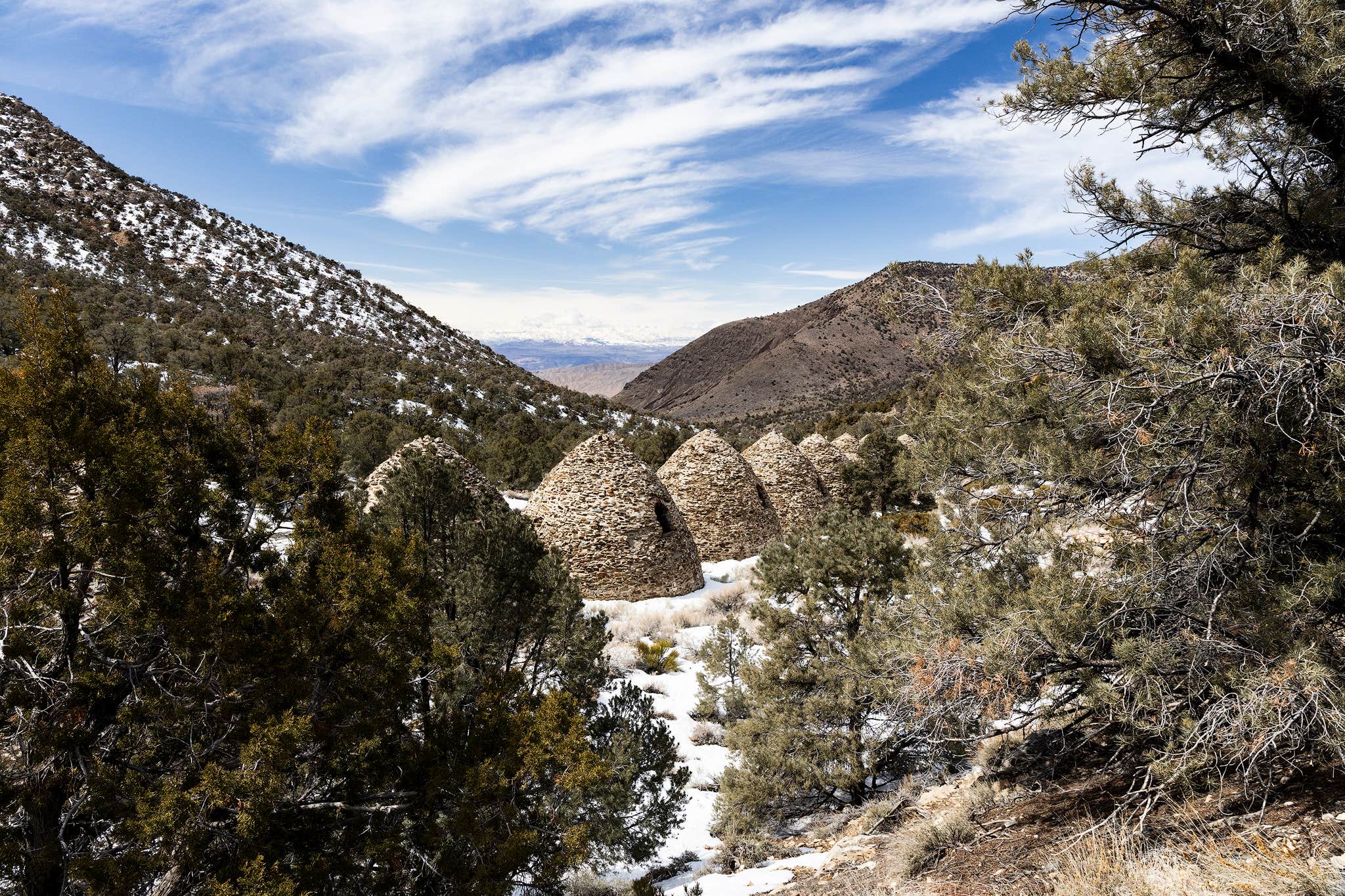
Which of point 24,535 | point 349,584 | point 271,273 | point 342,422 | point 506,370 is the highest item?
point 271,273

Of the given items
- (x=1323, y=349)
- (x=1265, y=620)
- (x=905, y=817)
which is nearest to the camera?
(x=1323, y=349)

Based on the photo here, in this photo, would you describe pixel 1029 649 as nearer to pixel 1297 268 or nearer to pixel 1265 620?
pixel 1265 620

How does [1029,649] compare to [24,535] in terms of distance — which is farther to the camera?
[1029,649]

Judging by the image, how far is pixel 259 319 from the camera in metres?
37.0

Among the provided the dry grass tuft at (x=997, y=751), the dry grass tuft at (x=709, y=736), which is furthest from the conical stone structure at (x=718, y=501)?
the dry grass tuft at (x=997, y=751)

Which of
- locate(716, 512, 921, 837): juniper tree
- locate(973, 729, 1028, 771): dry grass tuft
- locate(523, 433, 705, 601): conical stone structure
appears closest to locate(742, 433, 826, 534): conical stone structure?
locate(523, 433, 705, 601): conical stone structure

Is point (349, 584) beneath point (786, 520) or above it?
above

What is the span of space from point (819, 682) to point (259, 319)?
132ft

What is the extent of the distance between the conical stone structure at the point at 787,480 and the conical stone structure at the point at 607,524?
4852 mm

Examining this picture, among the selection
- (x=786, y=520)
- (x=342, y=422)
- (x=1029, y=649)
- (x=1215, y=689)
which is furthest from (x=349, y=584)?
(x=342, y=422)

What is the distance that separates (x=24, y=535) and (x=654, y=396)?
114 m

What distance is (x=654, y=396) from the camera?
381 ft

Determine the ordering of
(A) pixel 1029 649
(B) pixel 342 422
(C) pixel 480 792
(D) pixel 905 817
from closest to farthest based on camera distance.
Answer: (C) pixel 480 792 → (A) pixel 1029 649 → (D) pixel 905 817 → (B) pixel 342 422

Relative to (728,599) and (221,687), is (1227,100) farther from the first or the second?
(728,599)
